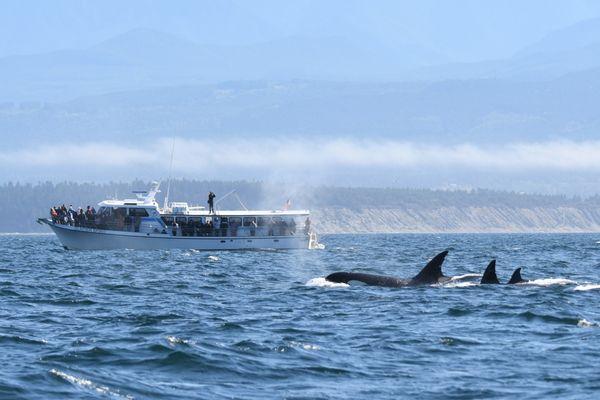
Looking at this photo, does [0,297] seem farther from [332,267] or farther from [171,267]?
[332,267]

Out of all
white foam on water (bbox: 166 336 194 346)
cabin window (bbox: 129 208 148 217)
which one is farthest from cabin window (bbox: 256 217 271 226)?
white foam on water (bbox: 166 336 194 346)

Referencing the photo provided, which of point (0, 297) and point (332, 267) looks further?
point (332, 267)

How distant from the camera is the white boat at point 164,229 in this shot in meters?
98.8

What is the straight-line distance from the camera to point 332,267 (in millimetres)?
72188

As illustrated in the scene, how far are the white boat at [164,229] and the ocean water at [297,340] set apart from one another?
1808 inches

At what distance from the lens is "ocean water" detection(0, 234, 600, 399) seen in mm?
25750

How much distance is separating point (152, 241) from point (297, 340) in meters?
67.8

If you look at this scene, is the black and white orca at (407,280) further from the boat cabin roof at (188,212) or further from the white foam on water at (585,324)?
the boat cabin roof at (188,212)

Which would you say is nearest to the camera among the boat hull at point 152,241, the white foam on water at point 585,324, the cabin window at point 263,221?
the white foam on water at point 585,324

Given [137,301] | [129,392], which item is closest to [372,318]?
[137,301]

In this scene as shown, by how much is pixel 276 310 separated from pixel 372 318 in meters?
3.92

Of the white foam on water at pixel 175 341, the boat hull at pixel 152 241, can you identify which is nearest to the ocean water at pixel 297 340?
the white foam on water at pixel 175 341

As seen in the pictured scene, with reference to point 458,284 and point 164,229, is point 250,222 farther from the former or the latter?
point 458,284

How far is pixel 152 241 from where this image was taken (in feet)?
324
